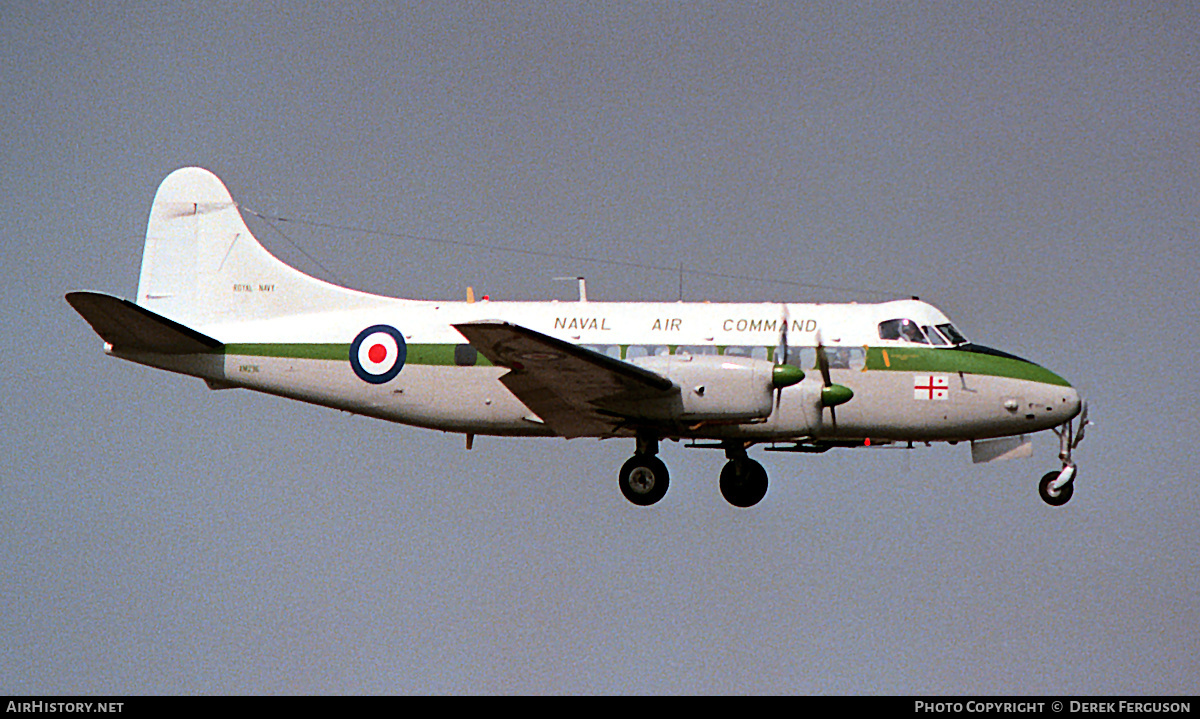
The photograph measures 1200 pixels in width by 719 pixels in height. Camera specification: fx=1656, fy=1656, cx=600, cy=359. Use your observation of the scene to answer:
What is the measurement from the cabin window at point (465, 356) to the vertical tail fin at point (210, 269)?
7.09 feet

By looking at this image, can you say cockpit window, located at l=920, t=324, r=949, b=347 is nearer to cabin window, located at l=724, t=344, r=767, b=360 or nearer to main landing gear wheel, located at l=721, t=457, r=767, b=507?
cabin window, located at l=724, t=344, r=767, b=360

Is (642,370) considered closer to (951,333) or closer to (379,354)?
(379,354)

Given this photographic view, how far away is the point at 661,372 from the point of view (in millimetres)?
25609

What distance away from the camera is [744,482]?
28719 millimetres

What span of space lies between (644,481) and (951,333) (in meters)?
5.64

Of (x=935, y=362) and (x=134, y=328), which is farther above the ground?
(x=134, y=328)

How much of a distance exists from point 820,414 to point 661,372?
8.79 feet

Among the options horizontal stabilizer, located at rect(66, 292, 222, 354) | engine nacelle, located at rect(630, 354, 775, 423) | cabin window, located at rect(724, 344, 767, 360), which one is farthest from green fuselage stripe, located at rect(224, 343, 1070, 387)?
horizontal stabilizer, located at rect(66, 292, 222, 354)

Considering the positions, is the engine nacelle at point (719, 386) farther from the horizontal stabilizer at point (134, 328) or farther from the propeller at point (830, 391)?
the horizontal stabilizer at point (134, 328)

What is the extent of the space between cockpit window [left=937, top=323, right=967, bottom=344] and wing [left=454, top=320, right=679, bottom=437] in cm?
492

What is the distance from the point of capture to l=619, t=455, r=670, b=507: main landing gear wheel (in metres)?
27.1

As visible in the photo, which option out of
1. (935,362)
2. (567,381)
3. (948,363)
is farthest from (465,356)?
(948,363)

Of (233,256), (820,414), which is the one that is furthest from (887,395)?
(233,256)
